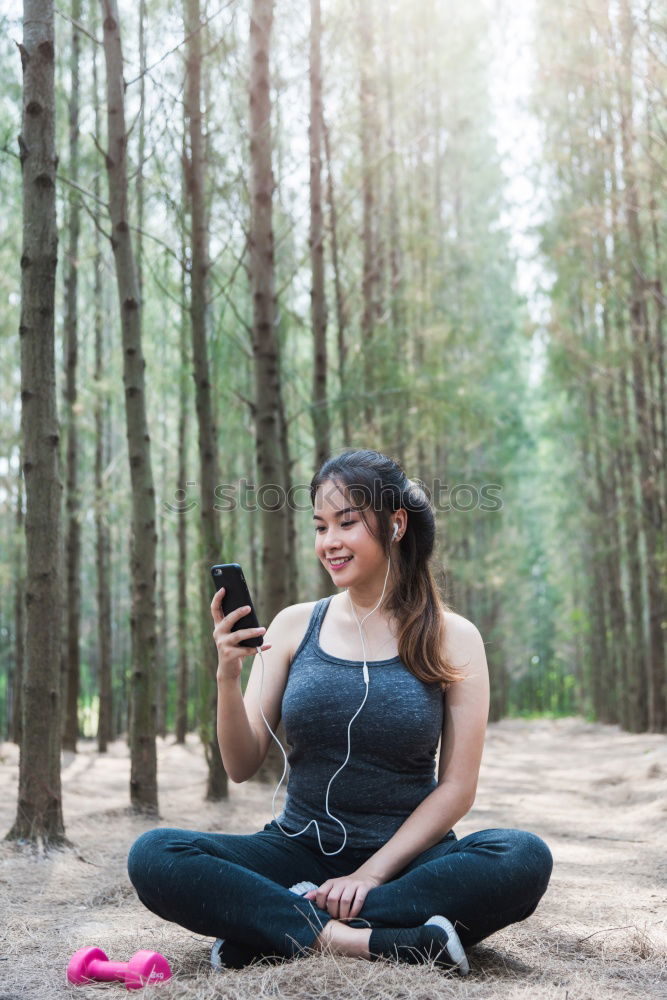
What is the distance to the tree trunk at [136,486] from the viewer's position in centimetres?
576

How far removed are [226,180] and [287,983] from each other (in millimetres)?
6708

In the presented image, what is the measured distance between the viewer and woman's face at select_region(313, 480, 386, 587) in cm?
280

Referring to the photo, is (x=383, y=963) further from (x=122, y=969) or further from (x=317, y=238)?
(x=317, y=238)

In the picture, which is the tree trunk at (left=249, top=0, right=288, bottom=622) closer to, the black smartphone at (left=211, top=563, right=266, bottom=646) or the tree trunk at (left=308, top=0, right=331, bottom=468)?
the tree trunk at (left=308, top=0, right=331, bottom=468)

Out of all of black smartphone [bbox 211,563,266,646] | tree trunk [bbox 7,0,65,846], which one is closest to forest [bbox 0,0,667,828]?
tree trunk [bbox 7,0,65,846]

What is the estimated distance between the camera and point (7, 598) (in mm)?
18672

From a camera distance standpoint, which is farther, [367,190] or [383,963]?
[367,190]

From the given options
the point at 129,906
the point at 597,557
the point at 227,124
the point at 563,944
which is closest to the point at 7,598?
the point at 597,557

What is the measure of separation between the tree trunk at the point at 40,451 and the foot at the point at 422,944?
250cm

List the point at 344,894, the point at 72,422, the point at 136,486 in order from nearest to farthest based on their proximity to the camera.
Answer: the point at 344,894
the point at 136,486
the point at 72,422

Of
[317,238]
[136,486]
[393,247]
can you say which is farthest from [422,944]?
[393,247]

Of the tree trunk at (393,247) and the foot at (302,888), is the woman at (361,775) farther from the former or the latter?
the tree trunk at (393,247)

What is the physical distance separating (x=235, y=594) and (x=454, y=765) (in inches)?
29.8

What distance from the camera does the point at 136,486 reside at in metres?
5.82
